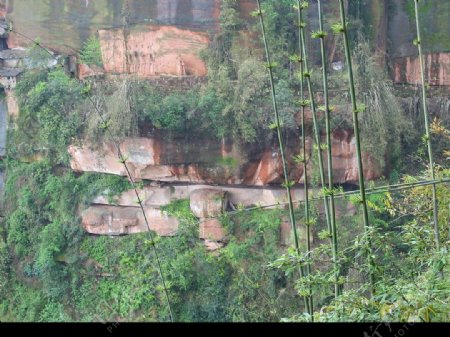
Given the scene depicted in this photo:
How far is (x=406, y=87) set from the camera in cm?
1021

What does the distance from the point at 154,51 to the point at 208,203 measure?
8.82 ft

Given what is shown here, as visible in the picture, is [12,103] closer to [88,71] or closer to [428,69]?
[88,71]

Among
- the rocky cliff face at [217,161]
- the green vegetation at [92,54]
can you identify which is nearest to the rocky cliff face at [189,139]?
the rocky cliff face at [217,161]

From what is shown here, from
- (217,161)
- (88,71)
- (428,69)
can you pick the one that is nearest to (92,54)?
(88,71)

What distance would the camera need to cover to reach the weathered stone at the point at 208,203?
32.7 feet

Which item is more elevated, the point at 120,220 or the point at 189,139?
the point at 189,139

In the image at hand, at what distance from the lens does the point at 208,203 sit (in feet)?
32.8

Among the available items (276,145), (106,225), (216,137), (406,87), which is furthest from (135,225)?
(406,87)

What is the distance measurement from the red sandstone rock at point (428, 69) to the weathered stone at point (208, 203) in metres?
3.50

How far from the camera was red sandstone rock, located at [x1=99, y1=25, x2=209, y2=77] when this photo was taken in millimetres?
10352

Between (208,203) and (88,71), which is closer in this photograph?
(208,203)

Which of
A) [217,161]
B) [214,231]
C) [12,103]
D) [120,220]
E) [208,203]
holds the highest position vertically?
[12,103]

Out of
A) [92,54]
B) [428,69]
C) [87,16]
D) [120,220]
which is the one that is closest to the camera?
[428,69]
